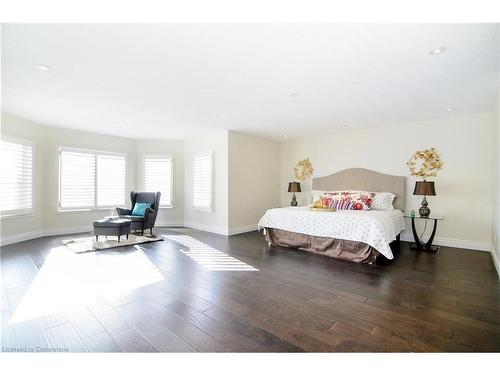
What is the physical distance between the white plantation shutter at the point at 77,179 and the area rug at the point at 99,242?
115 cm

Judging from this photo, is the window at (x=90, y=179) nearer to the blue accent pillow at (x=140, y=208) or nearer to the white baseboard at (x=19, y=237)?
the white baseboard at (x=19, y=237)

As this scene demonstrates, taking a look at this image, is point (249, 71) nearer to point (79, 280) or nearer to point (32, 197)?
point (79, 280)

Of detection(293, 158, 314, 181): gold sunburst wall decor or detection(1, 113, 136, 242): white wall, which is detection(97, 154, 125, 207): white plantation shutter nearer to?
detection(1, 113, 136, 242): white wall

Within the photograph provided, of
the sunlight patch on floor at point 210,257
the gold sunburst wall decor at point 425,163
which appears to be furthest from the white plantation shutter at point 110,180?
the gold sunburst wall decor at point 425,163

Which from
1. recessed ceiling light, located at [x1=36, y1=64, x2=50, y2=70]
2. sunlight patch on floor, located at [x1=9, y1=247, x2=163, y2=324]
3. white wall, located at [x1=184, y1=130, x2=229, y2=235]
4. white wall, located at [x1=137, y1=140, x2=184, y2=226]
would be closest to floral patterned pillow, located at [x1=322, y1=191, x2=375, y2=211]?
white wall, located at [x1=184, y1=130, x2=229, y2=235]

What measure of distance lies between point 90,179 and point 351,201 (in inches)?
238

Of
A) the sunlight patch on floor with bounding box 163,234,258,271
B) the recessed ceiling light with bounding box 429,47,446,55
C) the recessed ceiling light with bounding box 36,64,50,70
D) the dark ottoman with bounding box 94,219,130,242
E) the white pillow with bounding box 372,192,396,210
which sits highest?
the recessed ceiling light with bounding box 429,47,446,55

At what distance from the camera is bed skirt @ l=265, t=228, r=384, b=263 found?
3494 millimetres

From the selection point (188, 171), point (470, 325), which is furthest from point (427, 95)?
point (188, 171)

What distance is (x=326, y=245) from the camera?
387cm

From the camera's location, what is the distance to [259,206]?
20.5ft

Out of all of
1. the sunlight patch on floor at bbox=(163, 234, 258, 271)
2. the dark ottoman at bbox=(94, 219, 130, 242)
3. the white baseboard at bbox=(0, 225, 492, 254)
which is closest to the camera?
the sunlight patch on floor at bbox=(163, 234, 258, 271)

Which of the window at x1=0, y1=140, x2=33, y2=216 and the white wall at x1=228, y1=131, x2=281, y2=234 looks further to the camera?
the white wall at x1=228, y1=131, x2=281, y2=234

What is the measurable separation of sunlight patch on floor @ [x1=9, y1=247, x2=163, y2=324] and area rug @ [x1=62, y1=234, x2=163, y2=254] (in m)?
0.26
